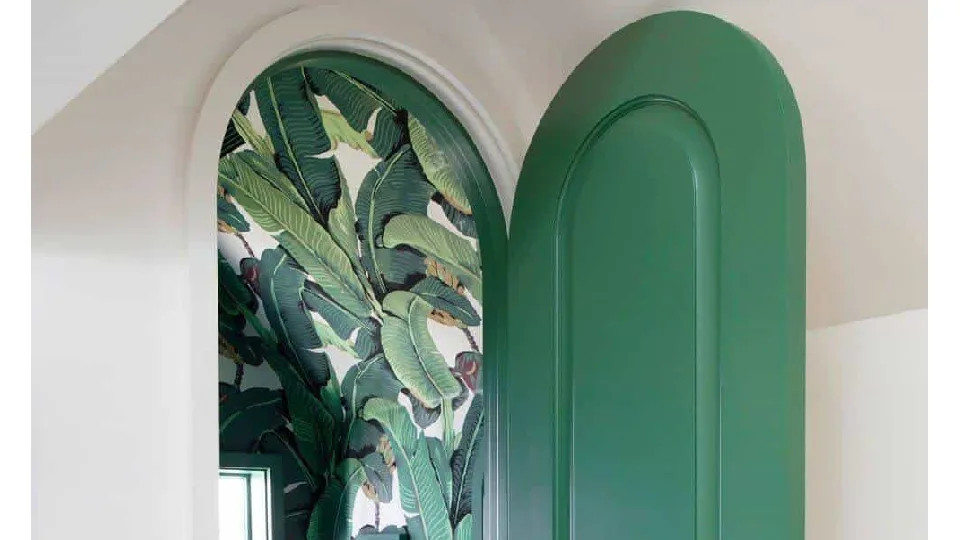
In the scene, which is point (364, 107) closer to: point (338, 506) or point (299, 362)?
point (299, 362)

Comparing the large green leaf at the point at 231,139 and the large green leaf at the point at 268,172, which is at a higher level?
the large green leaf at the point at 231,139

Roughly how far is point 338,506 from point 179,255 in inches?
74.2

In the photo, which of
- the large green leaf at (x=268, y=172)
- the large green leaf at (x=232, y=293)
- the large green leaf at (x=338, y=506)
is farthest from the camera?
the large green leaf at (x=338, y=506)

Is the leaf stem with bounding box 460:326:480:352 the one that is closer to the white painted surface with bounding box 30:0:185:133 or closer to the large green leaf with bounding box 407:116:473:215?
the large green leaf with bounding box 407:116:473:215

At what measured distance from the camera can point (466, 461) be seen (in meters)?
2.49

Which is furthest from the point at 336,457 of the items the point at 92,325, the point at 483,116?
the point at 92,325

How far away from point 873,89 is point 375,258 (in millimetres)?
1503

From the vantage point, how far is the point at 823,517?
3.78 feet

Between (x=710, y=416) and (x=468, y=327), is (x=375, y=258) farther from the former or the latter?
(x=710, y=416)

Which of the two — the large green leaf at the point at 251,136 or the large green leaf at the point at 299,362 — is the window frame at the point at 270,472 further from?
the large green leaf at the point at 251,136

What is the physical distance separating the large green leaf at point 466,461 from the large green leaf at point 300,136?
0.66m

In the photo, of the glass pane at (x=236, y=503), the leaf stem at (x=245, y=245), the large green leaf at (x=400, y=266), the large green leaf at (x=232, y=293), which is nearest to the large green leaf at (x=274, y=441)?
the glass pane at (x=236, y=503)

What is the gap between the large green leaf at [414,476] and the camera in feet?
8.60

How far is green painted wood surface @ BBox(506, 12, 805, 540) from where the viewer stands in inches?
41.4
